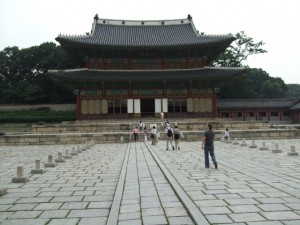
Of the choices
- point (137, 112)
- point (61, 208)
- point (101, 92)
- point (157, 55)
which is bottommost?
point (61, 208)

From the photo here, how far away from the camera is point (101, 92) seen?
116 feet

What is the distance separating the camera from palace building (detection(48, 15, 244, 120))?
34062 millimetres

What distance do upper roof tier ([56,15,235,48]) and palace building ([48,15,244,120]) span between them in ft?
0.37

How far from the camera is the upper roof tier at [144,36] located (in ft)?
114

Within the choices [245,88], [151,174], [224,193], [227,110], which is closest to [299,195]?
[224,193]

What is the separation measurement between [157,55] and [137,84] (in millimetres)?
4413

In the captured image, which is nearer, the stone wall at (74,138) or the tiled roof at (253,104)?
the stone wall at (74,138)

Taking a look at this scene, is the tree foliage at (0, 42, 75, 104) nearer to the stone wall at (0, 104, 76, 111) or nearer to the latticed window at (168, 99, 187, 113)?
the stone wall at (0, 104, 76, 111)

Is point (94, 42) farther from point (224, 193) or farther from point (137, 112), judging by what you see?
point (224, 193)

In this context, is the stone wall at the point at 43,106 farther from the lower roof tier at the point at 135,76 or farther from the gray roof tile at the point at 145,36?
the lower roof tier at the point at 135,76

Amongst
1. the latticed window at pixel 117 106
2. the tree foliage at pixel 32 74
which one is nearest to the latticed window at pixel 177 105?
the latticed window at pixel 117 106

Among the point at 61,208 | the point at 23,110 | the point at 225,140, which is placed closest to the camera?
the point at 61,208

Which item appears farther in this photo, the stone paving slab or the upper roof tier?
the upper roof tier

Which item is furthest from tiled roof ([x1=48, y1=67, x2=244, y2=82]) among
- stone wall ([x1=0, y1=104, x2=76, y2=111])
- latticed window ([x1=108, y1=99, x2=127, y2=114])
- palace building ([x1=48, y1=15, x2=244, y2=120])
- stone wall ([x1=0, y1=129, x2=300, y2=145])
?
stone wall ([x1=0, y1=104, x2=76, y2=111])
